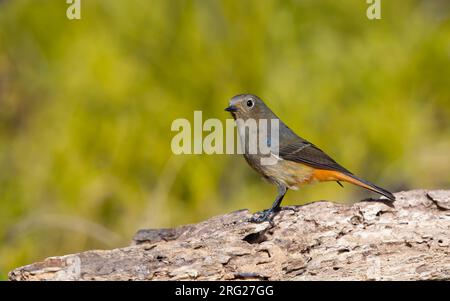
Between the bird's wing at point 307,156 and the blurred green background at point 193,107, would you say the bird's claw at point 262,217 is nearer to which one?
the bird's wing at point 307,156

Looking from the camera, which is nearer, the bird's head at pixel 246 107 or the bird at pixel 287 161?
the bird at pixel 287 161

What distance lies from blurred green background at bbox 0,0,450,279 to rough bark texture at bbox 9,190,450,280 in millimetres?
2018

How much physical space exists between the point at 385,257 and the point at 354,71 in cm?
304

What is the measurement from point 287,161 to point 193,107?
183 cm

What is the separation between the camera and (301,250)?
3.44m

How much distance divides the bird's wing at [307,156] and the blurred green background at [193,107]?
4.83 feet

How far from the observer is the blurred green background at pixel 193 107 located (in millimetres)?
5676

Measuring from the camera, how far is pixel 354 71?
623 cm

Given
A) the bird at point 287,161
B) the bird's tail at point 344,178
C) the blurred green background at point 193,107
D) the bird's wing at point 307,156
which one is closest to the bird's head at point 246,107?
the bird at point 287,161

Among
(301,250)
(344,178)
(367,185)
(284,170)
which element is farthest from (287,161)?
(301,250)

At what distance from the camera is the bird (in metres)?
4.00

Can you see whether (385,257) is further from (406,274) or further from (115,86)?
(115,86)

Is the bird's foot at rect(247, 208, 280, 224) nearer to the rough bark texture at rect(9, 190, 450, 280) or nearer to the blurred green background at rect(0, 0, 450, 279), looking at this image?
the rough bark texture at rect(9, 190, 450, 280)

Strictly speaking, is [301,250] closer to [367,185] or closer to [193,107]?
[367,185]
